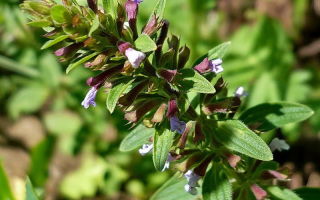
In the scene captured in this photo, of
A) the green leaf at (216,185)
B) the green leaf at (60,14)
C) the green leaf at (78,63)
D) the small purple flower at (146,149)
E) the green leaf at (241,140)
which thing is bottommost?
the green leaf at (216,185)

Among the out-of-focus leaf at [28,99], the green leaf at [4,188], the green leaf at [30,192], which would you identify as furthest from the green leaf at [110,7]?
the out-of-focus leaf at [28,99]

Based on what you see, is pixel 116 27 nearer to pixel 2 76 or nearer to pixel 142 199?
pixel 142 199

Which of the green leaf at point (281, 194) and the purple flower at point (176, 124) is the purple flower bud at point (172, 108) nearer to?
the purple flower at point (176, 124)

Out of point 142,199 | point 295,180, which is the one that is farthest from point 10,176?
point 295,180

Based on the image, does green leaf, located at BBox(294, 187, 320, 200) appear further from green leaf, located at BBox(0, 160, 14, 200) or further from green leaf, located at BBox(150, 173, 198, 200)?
green leaf, located at BBox(0, 160, 14, 200)

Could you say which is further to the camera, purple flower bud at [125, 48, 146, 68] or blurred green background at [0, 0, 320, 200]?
blurred green background at [0, 0, 320, 200]

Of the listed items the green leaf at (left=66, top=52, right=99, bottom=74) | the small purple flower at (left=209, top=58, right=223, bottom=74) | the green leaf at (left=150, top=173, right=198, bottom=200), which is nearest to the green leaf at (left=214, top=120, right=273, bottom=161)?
the small purple flower at (left=209, top=58, right=223, bottom=74)
